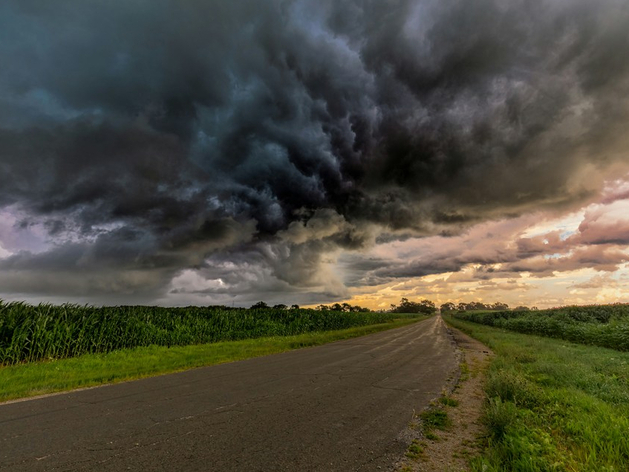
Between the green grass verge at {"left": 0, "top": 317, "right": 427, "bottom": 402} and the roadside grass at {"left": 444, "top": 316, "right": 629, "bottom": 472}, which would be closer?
the roadside grass at {"left": 444, "top": 316, "right": 629, "bottom": 472}

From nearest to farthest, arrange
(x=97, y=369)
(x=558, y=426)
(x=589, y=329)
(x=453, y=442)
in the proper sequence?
1. (x=453, y=442)
2. (x=558, y=426)
3. (x=97, y=369)
4. (x=589, y=329)

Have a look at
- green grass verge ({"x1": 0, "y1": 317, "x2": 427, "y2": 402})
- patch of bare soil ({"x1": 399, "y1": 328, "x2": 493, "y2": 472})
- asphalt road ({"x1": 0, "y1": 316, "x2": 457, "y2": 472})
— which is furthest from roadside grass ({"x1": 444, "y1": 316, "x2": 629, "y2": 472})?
green grass verge ({"x1": 0, "y1": 317, "x2": 427, "y2": 402})

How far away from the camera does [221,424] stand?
6.36 meters

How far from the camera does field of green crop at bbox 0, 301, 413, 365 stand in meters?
15.5

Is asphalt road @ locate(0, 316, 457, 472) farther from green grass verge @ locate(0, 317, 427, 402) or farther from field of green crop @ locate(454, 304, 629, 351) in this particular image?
field of green crop @ locate(454, 304, 629, 351)

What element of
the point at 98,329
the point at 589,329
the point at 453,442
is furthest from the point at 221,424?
the point at 589,329

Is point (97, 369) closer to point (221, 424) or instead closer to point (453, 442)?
point (221, 424)

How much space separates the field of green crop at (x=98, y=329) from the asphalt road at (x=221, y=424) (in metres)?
9.41

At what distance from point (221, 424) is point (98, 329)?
16744 mm

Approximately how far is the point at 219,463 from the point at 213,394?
440 cm

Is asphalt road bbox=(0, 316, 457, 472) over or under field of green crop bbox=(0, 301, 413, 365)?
under

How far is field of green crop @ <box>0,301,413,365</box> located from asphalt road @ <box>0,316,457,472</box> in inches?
370

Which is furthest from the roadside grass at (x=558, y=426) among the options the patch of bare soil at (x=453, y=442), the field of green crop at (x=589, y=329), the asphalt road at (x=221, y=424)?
the field of green crop at (x=589, y=329)

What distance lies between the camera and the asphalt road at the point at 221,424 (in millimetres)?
4840
